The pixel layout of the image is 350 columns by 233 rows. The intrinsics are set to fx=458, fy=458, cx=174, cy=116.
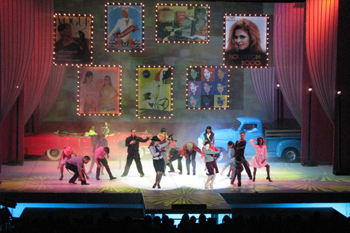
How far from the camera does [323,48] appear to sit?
44.7ft

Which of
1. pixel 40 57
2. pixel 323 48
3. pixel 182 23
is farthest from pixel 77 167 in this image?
pixel 323 48

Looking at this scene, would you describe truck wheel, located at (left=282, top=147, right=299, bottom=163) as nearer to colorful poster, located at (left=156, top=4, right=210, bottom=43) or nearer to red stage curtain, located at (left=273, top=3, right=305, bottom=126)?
red stage curtain, located at (left=273, top=3, right=305, bottom=126)

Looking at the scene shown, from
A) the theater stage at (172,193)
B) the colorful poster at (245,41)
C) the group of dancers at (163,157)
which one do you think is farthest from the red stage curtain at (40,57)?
the colorful poster at (245,41)

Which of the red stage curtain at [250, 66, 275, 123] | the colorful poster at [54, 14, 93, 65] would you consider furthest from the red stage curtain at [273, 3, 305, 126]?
the colorful poster at [54, 14, 93, 65]

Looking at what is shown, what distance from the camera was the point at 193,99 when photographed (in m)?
15.7

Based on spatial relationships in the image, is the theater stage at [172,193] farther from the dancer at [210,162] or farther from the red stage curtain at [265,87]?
the red stage curtain at [265,87]

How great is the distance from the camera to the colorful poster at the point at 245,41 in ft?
48.2

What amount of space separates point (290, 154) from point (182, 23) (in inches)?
215

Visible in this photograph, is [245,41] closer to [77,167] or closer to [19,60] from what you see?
[77,167]

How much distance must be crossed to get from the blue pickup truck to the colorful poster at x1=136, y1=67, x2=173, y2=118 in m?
2.13

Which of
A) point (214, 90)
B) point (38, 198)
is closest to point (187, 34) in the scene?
point (214, 90)

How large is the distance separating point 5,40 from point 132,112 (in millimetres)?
5041

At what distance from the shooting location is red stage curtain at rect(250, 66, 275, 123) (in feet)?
51.3

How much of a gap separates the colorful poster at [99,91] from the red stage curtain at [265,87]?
15.3 feet
